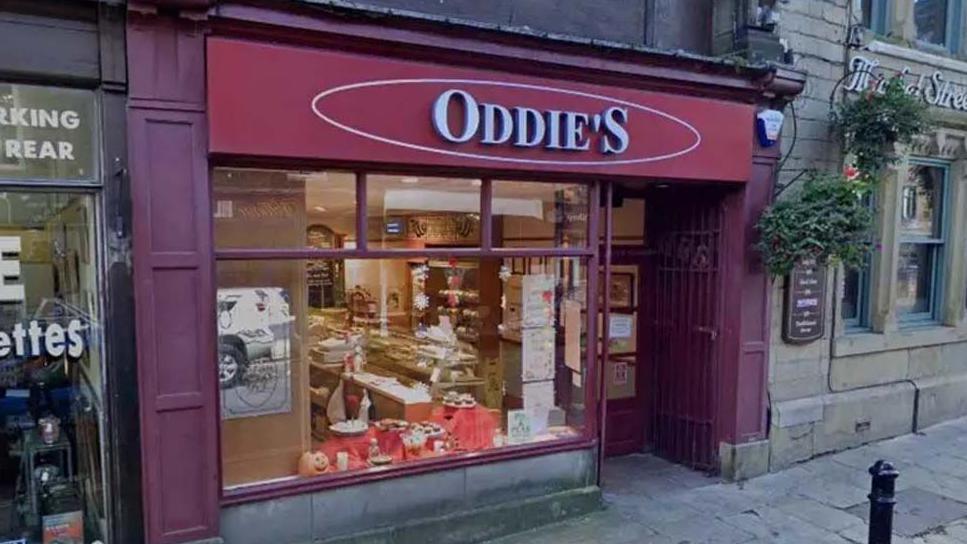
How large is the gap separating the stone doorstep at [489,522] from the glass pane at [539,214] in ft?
6.86

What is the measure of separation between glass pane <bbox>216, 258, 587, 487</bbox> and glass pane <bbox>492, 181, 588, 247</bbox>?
22 cm

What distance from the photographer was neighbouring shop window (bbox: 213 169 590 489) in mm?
4867

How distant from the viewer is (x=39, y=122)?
159 inches

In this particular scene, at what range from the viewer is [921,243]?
8.38 m

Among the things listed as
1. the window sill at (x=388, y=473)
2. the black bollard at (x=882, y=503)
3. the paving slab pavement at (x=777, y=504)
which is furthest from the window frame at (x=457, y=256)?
the black bollard at (x=882, y=503)

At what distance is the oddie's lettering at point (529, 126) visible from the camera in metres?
5.01

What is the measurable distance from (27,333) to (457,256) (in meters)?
2.88

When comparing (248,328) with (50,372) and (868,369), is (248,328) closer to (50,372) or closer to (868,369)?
(50,372)

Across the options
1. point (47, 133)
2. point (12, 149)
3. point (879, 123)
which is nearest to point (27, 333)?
point (12, 149)

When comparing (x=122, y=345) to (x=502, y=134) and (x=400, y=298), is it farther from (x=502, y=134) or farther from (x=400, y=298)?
(x=502, y=134)

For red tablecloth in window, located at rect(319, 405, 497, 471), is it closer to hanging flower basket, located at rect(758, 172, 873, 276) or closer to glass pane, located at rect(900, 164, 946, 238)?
hanging flower basket, located at rect(758, 172, 873, 276)

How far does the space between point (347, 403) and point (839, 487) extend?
15.1ft

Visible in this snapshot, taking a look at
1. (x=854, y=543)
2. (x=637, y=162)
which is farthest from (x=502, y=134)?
(x=854, y=543)

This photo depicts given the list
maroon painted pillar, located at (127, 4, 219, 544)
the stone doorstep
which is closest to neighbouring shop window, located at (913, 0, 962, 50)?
the stone doorstep
